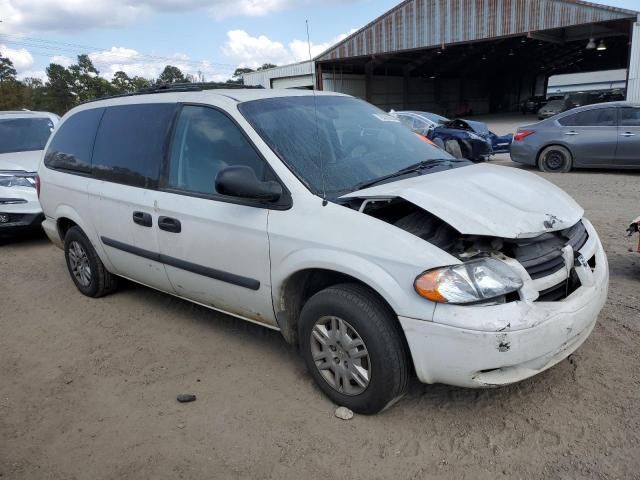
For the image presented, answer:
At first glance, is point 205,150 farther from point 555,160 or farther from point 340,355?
point 555,160

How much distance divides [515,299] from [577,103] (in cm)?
2771

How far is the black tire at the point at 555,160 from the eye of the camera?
10.6 meters

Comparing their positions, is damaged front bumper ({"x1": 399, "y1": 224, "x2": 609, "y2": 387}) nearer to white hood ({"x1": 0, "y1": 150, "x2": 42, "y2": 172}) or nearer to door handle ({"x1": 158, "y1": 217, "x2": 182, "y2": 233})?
door handle ({"x1": 158, "y1": 217, "x2": 182, "y2": 233})

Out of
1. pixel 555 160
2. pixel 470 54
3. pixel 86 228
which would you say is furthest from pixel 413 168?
pixel 470 54

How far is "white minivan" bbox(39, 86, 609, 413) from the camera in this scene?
2416 millimetres

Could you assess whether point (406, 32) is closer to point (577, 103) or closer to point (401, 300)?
point (577, 103)

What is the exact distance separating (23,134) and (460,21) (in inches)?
862

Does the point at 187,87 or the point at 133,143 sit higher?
the point at 187,87

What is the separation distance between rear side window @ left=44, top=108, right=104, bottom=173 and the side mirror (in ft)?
6.91

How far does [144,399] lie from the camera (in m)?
3.15

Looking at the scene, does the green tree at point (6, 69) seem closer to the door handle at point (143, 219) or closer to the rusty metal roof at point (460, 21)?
the rusty metal roof at point (460, 21)

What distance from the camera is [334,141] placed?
3385 mm

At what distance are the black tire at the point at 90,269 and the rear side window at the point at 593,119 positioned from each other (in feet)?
31.2

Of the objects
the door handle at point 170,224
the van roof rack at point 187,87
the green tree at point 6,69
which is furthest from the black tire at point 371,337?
the green tree at point 6,69
